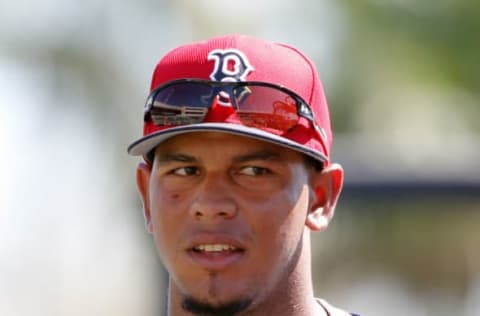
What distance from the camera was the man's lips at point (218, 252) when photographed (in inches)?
187

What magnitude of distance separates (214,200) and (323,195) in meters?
0.46

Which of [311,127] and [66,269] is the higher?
[311,127]

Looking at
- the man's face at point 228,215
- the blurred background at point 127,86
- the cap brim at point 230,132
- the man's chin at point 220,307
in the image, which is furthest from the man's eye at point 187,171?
the blurred background at point 127,86

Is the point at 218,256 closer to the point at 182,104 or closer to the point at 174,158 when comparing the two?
the point at 174,158

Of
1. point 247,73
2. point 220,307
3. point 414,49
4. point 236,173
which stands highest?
point 414,49

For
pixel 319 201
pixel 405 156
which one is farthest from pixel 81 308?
pixel 319 201

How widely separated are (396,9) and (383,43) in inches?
18.2

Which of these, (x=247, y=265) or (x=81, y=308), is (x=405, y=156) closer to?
(x=247, y=265)

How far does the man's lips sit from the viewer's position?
4742mm

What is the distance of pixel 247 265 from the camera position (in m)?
4.77

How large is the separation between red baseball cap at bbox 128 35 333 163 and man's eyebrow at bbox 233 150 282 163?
0.20ft

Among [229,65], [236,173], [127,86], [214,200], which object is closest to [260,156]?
[236,173]

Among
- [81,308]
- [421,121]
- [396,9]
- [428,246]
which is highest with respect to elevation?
[396,9]

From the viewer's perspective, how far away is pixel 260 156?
484 cm
